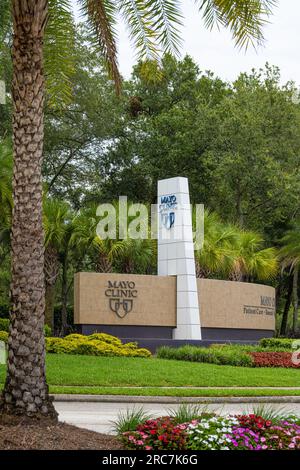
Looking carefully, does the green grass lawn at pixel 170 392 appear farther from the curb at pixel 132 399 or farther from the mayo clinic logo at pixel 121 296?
the mayo clinic logo at pixel 121 296

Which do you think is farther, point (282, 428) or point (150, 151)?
point (150, 151)

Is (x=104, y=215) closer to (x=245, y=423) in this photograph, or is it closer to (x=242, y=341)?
(x=242, y=341)

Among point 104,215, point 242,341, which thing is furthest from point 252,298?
point 104,215

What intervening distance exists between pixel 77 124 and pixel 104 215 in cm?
1342

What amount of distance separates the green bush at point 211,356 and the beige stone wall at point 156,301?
147 inches

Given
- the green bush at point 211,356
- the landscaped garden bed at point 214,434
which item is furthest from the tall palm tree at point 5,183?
the landscaped garden bed at point 214,434

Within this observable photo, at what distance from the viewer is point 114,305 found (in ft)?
109

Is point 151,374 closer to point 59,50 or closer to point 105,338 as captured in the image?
point 105,338

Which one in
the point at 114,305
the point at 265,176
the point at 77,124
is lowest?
the point at 114,305

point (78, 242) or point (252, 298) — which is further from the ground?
point (78, 242)

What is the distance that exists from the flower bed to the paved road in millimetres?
3664

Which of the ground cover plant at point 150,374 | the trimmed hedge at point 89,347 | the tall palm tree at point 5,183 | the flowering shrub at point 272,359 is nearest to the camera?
the ground cover plant at point 150,374

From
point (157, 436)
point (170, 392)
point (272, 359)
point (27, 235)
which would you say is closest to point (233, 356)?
point (272, 359)

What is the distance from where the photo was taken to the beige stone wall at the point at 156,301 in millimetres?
32750
